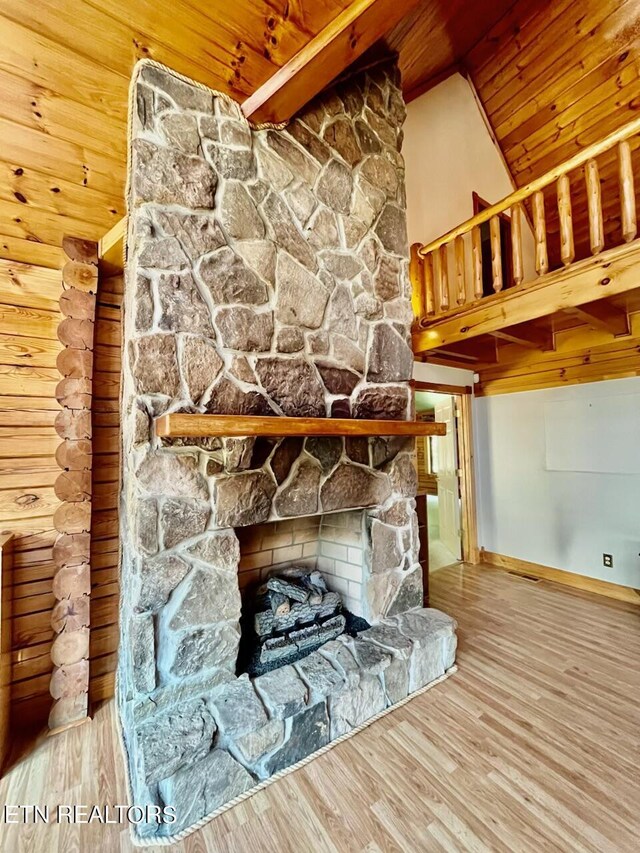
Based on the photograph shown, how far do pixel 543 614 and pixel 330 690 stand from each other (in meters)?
2.22

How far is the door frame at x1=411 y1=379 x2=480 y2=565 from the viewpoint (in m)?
4.26

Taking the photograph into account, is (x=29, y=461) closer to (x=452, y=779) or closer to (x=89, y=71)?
(x=89, y=71)

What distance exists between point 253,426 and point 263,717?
1167 millimetres

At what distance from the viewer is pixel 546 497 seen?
3.83 metres

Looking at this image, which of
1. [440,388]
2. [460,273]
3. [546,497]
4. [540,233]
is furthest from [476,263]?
[546,497]

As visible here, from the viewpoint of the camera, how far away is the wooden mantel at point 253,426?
4.51 ft

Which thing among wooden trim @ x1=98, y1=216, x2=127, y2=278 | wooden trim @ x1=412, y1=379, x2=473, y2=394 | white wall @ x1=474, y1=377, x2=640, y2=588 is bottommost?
white wall @ x1=474, y1=377, x2=640, y2=588

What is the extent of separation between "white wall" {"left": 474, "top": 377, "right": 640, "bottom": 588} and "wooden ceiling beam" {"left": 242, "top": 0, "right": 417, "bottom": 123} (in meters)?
3.24

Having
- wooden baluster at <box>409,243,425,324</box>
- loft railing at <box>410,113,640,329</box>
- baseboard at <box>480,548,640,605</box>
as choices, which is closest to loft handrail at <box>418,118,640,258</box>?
loft railing at <box>410,113,640,329</box>

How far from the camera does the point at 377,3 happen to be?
5.07 feet

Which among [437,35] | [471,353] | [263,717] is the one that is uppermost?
[437,35]

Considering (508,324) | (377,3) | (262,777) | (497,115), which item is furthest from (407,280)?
(497,115)

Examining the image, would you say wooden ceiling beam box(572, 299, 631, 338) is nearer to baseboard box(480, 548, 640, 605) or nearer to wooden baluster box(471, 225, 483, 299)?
wooden baluster box(471, 225, 483, 299)

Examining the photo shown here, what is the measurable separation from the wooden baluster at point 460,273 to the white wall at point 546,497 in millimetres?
1503
